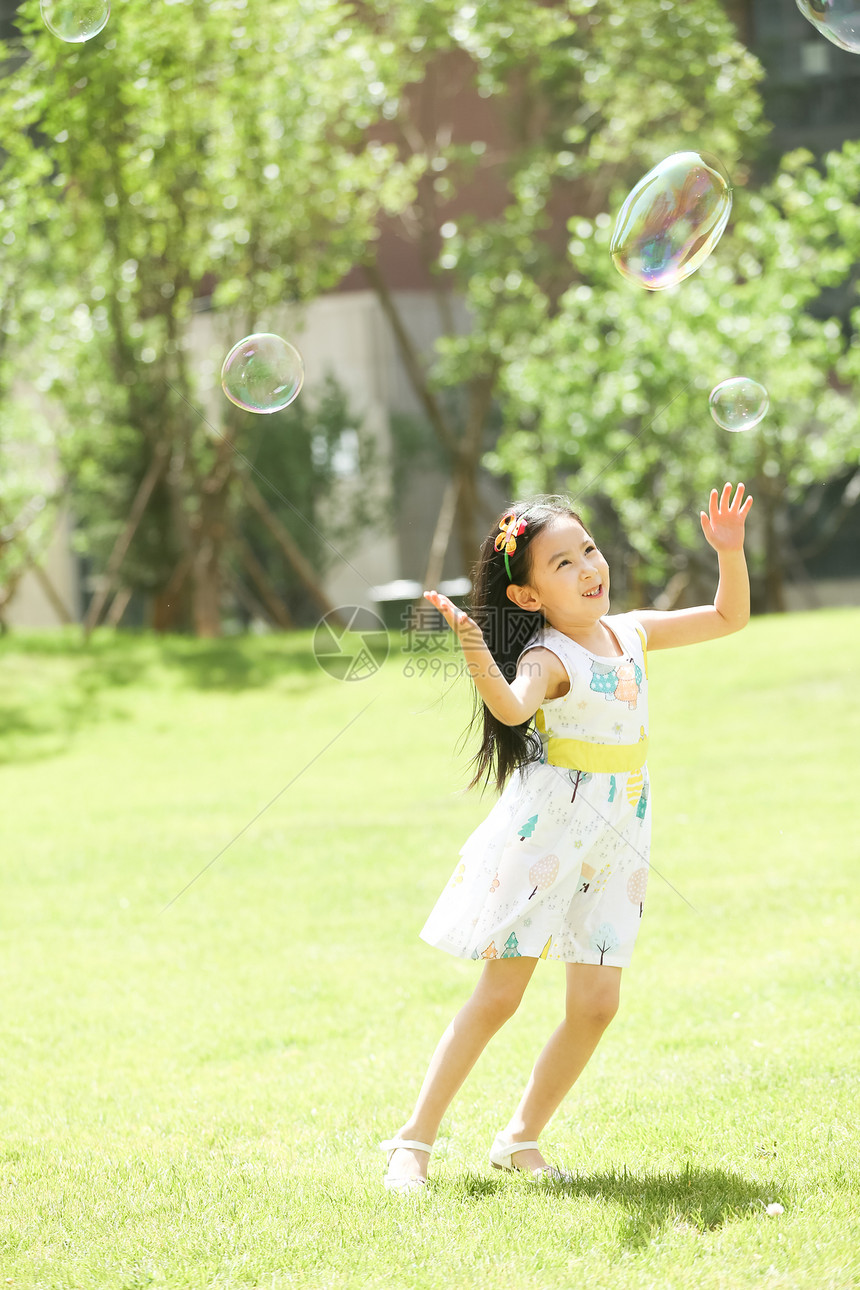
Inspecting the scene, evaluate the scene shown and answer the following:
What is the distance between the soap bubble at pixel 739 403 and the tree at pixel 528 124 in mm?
12050

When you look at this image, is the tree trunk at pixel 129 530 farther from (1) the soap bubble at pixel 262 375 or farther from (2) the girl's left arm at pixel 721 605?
(2) the girl's left arm at pixel 721 605

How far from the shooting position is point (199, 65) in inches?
514

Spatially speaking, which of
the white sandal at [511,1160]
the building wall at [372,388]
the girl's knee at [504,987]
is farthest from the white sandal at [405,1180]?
the building wall at [372,388]

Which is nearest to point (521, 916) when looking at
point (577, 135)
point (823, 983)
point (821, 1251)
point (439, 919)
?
point (439, 919)

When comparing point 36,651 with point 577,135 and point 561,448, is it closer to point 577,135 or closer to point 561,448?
point 561,448

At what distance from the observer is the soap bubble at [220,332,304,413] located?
4.41 metres

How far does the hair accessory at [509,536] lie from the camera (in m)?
2.78

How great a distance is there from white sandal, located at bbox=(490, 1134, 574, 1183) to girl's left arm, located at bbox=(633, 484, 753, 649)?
3.65 ft

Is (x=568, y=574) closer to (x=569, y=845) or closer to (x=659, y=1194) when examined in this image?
(x=569, y=845)

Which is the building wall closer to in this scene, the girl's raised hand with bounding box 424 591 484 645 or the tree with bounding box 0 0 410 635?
the tree with bounding box 0 0 410 635

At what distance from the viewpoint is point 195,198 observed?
1402cm

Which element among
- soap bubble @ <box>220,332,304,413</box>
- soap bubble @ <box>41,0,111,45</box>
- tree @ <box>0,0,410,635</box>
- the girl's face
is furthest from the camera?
tree @ <box>0,0,410,635</box>

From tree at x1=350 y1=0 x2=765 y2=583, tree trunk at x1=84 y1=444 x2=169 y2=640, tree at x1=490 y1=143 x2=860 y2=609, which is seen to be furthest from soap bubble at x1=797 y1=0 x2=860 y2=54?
tree at x1=350 y1=0 x2=765 y2=583

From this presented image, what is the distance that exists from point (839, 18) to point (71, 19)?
286cm
